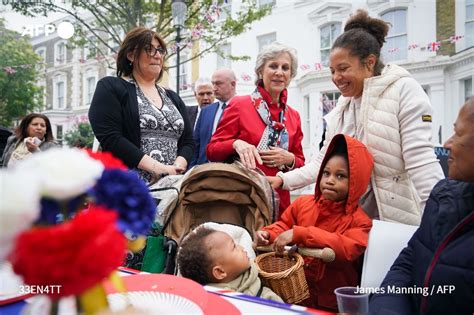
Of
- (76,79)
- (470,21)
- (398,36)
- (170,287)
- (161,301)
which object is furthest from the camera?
(76,79)

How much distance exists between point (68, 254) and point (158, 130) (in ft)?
7.58

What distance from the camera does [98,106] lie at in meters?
2.69

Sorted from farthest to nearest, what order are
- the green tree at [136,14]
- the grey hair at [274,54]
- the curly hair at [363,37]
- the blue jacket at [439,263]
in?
the green tree at [136,14]
the grey hair at [274,54]
the curly hair at [363,37]
the blue jacket at [439,263]

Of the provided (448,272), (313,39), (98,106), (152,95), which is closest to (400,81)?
(448,272)

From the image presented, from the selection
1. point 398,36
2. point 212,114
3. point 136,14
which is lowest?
point 212,114

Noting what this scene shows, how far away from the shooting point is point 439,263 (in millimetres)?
1461

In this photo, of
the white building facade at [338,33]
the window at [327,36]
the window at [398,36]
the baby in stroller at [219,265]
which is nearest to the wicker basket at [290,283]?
the baby in stroller at [219,265]

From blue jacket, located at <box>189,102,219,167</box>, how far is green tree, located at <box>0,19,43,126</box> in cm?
1405

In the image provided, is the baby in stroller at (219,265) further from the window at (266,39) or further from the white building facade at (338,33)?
the window at (266,39)

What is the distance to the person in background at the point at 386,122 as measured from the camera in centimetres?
212

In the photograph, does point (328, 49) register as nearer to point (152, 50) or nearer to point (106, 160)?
point (152, 50)

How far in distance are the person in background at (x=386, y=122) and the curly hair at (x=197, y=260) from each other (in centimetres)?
94

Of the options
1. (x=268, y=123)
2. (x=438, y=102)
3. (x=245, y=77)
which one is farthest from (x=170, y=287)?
(x=245, y=77)

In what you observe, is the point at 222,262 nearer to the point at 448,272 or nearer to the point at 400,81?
the point at 448,272
